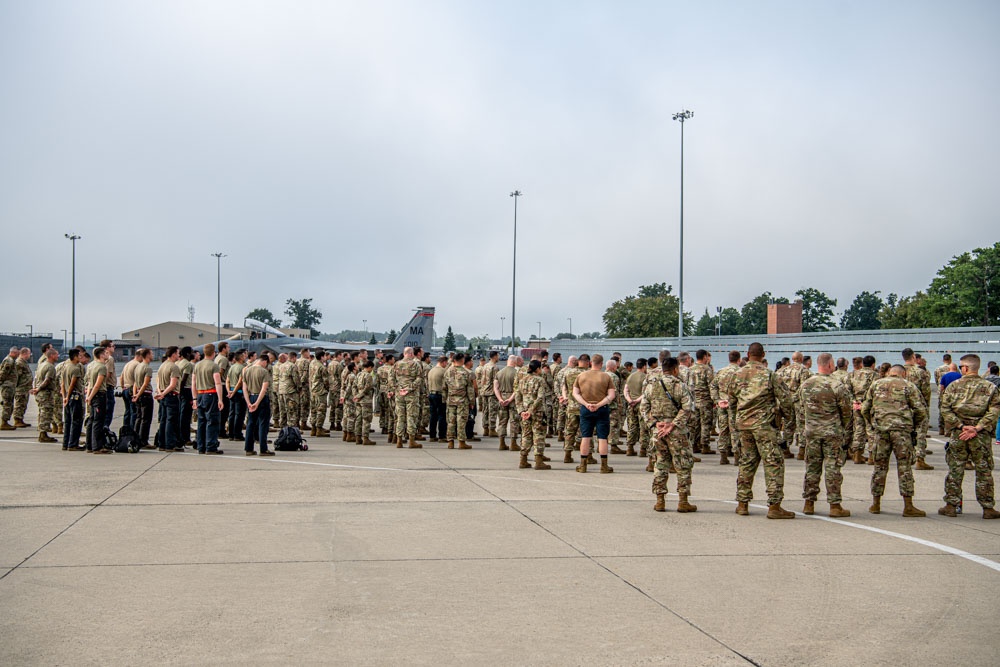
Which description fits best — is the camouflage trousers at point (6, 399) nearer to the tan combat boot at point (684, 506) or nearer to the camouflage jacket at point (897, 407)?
the tan combat boot at point (684, 506)

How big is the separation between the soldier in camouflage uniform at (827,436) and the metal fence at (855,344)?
72.2 ft

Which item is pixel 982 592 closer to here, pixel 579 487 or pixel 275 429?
pixel 579 487

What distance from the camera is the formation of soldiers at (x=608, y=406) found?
369 inches

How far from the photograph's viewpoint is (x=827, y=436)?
9.50 meters

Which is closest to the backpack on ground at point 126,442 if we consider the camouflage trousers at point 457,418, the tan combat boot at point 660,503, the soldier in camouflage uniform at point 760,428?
the camouflage trousers at point 457,418

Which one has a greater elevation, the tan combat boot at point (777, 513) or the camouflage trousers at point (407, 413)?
the camouflage trousers at point (407, 413)

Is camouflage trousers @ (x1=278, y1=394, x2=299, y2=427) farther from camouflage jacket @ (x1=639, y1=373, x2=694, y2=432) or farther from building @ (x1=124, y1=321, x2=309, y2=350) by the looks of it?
building @ (x1=124, y1=321, x2=309, y2=350)

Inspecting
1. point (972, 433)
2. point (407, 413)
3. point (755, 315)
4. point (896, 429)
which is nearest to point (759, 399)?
point (896, 429)

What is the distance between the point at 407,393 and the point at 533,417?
146 inches

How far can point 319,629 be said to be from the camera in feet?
16.9

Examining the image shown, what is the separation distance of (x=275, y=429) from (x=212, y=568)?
14646mm

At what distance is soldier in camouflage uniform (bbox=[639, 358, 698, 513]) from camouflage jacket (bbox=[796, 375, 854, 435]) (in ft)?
4.72

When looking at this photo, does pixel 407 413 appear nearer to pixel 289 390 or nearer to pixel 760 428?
pixel 289 390

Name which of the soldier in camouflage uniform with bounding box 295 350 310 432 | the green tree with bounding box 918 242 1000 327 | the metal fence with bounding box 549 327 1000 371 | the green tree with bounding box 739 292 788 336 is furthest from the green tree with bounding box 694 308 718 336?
the soldier in camouflage uniform with bounding box 295 350 310 432
